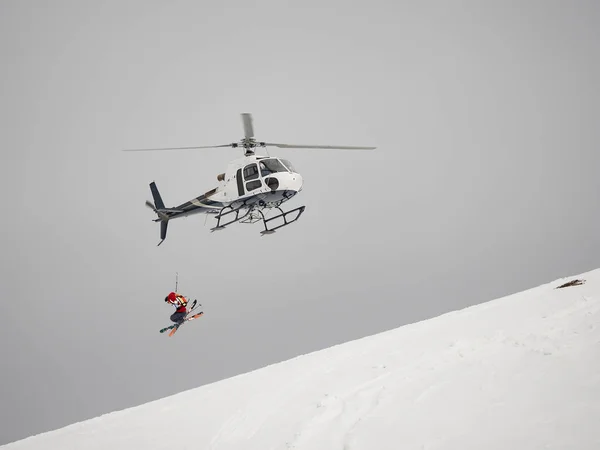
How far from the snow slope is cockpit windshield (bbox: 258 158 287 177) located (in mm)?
9678

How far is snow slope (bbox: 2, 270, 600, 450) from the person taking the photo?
475 centimetres

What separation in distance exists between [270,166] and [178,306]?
7.81 metres

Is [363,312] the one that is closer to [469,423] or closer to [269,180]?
[269,180]

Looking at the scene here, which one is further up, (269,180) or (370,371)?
(269,180)

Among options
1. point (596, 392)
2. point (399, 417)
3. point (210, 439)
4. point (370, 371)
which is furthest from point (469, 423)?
point (210, 439)

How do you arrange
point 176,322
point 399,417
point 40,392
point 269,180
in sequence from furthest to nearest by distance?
point 40,392 → point 269,180 → point 176,322 → point 399,417

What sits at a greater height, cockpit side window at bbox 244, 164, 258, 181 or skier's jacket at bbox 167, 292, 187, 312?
cockpit side window at bbox 244, 164, 258, 181

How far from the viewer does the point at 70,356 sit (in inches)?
5940

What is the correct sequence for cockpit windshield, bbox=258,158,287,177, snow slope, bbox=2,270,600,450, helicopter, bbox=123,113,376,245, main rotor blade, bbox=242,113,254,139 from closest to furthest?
snow slope, bbox=2,270,600,450, main rotor blade, bbox=242,113,254,139, helicopter, bbox=123,113,376,245, cockpit windshield, bbox=258,158,287,177

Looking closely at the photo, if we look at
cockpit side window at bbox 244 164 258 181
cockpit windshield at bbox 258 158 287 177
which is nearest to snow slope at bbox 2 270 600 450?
cockpit windshield at bbox 258 158 287 177

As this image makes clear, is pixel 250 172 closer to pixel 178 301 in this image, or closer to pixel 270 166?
pixel 270 166

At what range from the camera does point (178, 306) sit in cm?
1730

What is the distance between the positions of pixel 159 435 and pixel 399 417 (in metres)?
5.56

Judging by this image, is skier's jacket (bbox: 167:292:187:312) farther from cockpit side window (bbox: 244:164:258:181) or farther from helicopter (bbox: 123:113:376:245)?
cockpit side window (bbox: 244:164:258:181)
